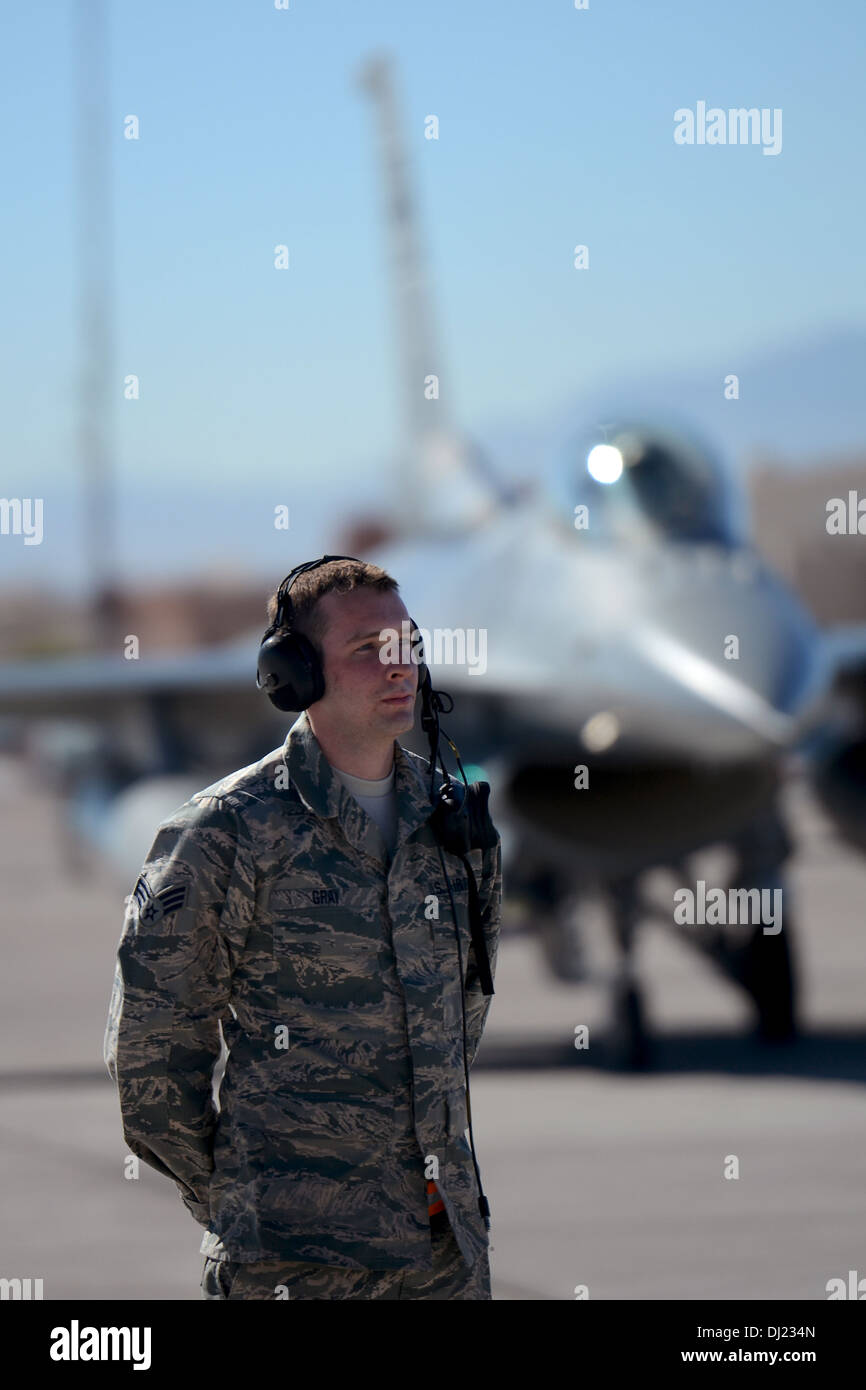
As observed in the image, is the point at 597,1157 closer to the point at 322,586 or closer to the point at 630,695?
the point at 630,695

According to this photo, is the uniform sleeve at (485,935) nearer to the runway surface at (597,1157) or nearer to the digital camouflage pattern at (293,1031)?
the digital camouflage pattern at (293,1031)

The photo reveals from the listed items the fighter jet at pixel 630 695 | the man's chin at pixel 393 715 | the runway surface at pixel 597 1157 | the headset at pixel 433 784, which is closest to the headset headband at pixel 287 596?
the headset at pixel 433 784

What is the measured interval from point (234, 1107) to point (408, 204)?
23890 mm

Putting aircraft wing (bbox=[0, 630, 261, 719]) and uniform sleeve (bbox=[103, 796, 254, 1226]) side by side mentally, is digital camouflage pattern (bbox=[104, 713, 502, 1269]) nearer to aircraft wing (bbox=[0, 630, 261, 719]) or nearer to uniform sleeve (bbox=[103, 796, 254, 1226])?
uniform sleeve (bbox=[103, 796, 254, 1226])

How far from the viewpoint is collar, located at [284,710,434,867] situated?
125 inches

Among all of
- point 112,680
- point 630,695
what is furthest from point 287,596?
point 112,680

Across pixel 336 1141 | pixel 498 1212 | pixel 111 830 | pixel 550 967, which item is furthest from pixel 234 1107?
pixel 111 830

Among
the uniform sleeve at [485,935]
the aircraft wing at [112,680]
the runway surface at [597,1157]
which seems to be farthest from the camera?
the aircraft wing at [112,680]

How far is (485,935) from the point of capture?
11.2 feet

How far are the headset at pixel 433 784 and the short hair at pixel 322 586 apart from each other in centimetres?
1

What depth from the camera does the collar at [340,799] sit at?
3.17 metres

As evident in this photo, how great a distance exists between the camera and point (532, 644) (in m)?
11.0
